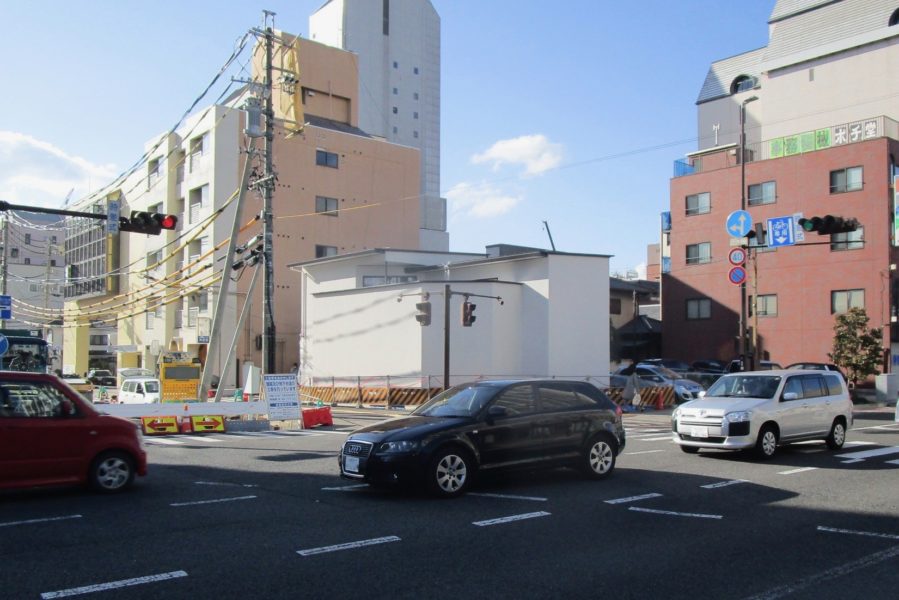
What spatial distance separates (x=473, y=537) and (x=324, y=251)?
4256 centimetres

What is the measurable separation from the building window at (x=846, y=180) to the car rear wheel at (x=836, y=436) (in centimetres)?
2844

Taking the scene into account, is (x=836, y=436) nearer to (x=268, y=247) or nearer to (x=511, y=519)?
(x=511, y=519)

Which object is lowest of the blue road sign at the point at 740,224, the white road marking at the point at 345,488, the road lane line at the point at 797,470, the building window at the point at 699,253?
the road lane line at the point at 797,470

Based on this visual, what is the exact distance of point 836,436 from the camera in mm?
16047

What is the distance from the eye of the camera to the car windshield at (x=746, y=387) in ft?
49.6

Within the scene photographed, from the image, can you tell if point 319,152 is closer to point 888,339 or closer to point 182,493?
point 888,339

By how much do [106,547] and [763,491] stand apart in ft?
28.1

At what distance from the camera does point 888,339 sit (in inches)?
1531

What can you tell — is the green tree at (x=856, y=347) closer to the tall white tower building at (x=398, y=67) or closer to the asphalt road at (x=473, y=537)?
the asphalt road at (x=473, y=537)

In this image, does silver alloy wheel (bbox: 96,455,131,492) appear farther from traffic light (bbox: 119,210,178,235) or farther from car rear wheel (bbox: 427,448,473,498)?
traffic light (bbox: 119,210,178,235)

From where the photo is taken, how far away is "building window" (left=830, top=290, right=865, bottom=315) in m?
40.1

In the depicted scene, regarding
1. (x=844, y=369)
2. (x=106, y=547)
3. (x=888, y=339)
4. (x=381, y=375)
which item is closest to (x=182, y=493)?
(x=106, y=547)

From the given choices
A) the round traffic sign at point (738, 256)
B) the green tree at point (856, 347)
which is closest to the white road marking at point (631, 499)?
the round traffic sign at point (738, 256)

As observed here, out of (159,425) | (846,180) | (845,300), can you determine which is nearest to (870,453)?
(159,425)
